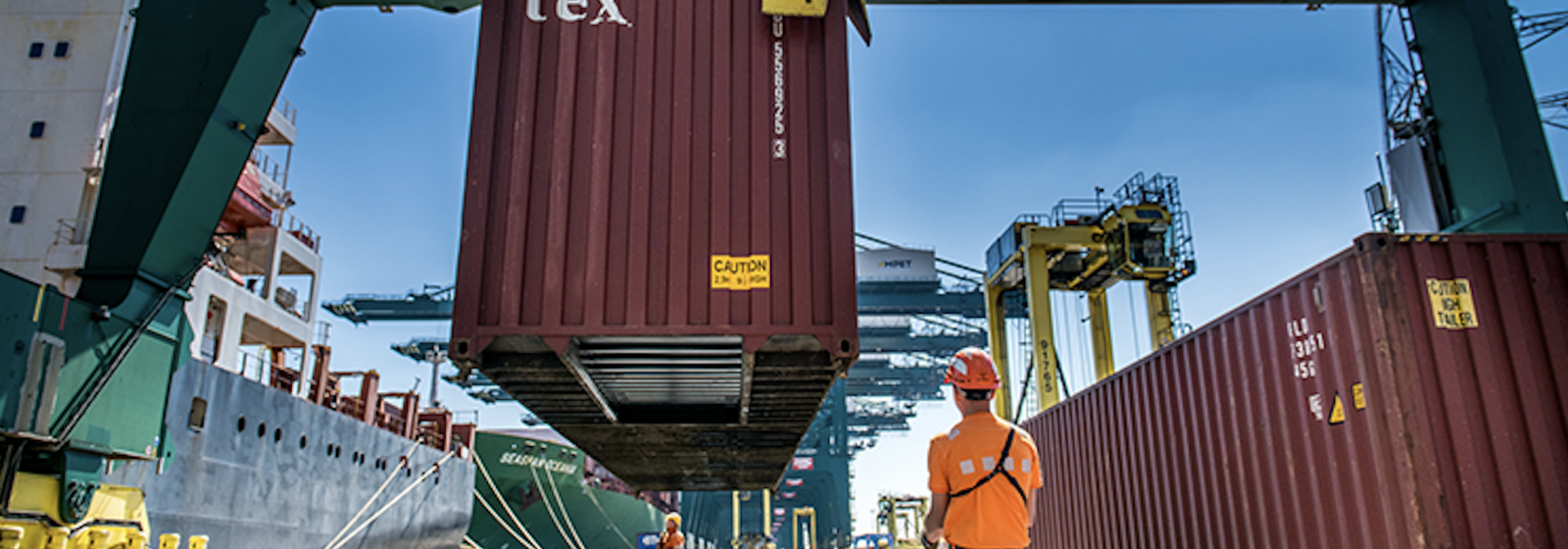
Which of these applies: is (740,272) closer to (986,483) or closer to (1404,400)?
(986,483)

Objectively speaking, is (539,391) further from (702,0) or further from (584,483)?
(584,483)

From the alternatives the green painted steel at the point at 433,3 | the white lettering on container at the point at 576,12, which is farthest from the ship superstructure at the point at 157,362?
the white lettering on container at the point at 576,12

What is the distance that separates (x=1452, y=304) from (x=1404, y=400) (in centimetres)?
67

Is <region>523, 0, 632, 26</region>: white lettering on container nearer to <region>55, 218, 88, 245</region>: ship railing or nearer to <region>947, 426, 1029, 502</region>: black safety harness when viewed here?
<region>947, 426, 1029, 502</region>: black safety harness

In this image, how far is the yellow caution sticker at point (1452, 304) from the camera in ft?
16.2

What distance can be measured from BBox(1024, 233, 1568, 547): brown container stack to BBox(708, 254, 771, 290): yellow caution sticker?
11.3 ft

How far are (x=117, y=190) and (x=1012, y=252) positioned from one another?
743 inches

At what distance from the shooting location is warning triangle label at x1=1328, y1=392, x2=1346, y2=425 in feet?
17.2

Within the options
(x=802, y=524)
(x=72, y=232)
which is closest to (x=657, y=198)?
(x=72, y=232)

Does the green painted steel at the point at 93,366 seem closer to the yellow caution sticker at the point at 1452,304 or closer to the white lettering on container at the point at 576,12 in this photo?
the white lettering on container at the point at 576,12

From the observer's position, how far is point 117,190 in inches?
272

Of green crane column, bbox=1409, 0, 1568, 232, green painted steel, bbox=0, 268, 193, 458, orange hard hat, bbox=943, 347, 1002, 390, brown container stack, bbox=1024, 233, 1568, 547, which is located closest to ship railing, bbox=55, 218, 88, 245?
green painted steel, bbox=0, 268, 193, 458

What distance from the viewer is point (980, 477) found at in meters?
3.77

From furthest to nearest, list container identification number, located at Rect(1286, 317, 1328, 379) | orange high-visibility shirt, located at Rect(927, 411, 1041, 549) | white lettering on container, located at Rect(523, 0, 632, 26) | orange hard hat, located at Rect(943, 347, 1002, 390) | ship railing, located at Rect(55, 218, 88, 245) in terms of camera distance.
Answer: ship railing, located at Rect(55, 218, 88, 245), white lettering on container, located at Rect(523, 0, 632, 26), container identification number, located at Rect(1286, 317, 1328, 379), orange hard hat, located at Rect(943, 347, 1002, 390), orange high-visibility shirt, located at Rect(927, 411, 1041, 549)
